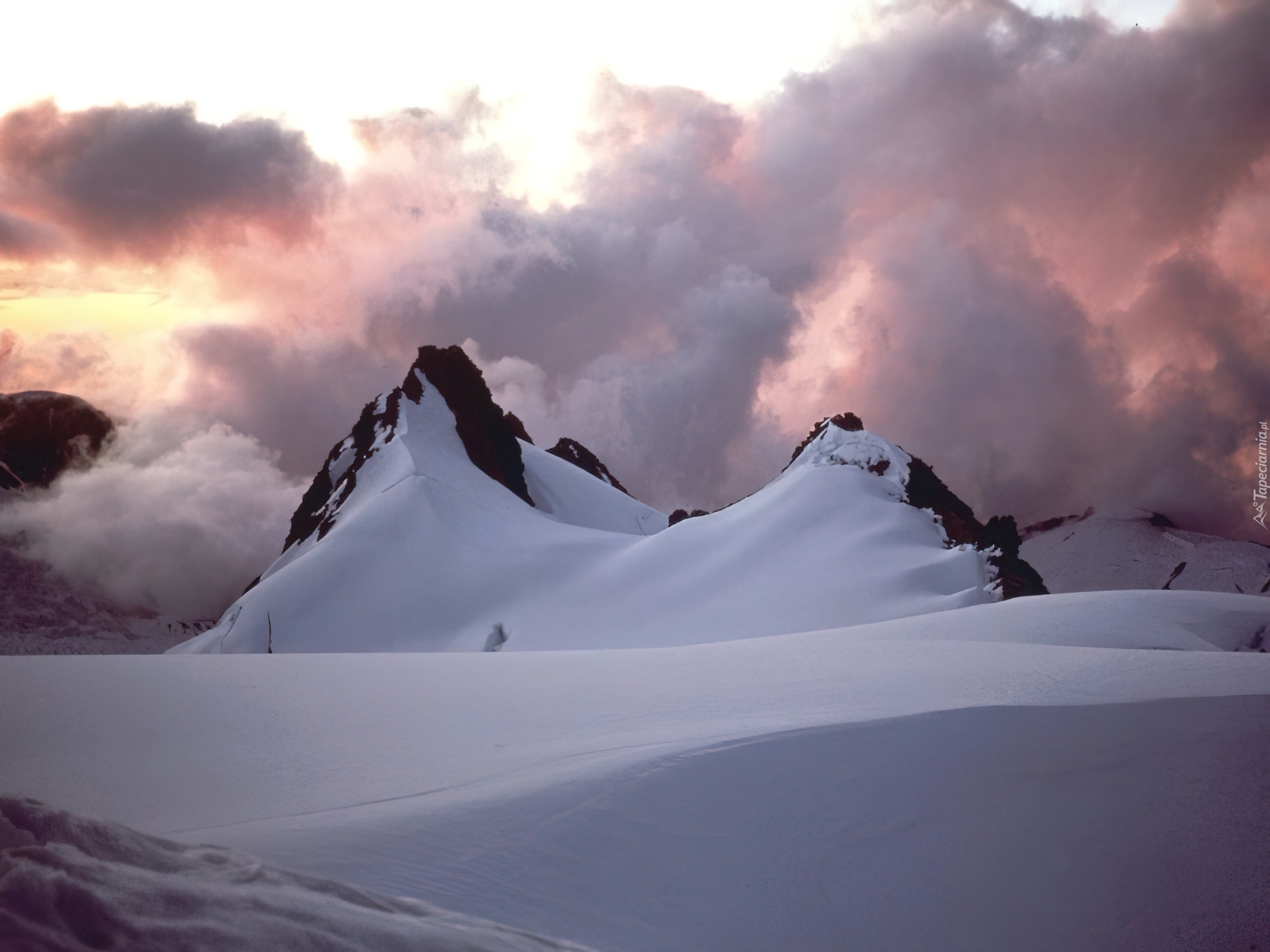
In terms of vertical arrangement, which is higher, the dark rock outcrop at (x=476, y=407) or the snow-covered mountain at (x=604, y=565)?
the dark rock outcrop at (x=476, y=407)

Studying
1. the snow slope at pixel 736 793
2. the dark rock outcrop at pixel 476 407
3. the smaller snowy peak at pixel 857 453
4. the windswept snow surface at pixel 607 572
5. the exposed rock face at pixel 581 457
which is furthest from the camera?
the exposed rock face at pixel 581 457

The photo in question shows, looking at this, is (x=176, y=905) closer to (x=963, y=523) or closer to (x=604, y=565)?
(x=604, y=565)

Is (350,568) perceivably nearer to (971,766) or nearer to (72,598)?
(971,766)

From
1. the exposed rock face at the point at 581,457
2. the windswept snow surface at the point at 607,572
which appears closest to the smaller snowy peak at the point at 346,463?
the windswept snow surface at the point at 607,572

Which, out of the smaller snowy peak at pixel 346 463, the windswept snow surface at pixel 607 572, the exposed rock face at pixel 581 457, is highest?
the exposed rock face at pixel 581 457

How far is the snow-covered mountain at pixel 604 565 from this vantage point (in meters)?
21.6

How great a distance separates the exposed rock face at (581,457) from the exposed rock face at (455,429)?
84.7 ft

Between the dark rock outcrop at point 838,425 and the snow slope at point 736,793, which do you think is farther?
the dark rock outcrop at point 838,425

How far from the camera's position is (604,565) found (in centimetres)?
2650

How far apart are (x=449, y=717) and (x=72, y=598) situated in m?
118

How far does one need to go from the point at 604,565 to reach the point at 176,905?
80.0 ft

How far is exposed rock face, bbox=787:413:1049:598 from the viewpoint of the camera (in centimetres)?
2209

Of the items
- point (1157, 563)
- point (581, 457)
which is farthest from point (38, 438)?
point (1157, 563)

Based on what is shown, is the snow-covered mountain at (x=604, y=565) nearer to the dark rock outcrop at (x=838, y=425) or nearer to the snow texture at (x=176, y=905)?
the dark rock outcrop at (x=838, y=425)
